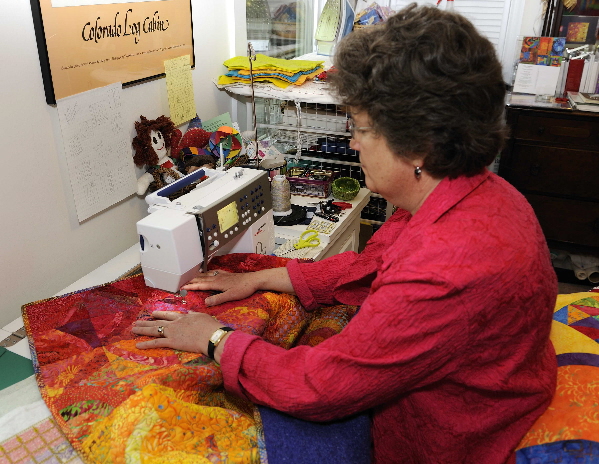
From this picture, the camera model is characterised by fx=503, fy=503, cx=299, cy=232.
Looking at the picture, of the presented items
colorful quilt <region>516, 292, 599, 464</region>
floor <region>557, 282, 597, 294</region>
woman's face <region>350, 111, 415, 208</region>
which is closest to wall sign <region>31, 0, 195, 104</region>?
woman's face <region>350, 111, 415, 208</region>

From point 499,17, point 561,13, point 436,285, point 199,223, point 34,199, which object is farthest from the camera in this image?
point 499,17

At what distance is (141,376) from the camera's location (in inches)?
37.7

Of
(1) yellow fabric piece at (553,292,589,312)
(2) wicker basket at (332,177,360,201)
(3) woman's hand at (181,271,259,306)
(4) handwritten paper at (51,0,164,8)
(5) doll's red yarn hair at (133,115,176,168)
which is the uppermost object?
(4) handwritten paper at (51,0,164,8)

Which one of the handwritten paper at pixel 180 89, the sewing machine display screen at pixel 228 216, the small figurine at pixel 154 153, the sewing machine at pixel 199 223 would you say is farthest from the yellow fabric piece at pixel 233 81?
the sewing machine display screen at pixel 228 216

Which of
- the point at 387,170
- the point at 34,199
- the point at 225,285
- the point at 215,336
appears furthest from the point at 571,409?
the point at 34,199

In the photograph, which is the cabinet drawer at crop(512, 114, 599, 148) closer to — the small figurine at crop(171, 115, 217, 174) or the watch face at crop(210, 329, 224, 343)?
the small figurine at crop(171, 115, 217, 174)

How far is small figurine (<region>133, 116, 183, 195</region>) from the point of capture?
159 centimetres

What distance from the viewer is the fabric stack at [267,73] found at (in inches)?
79.9

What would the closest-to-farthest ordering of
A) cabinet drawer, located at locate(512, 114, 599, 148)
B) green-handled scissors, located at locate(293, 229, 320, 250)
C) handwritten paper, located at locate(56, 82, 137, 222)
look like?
handwritten paper, located at locate(56, 82, 137, 222)
green-handled scissors, located at locate(293, 229, 320, 250)
cabinet drawer, located at locate(512, 114, 599, 148)

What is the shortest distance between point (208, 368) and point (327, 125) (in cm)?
136

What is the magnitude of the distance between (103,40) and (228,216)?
2.08 feet

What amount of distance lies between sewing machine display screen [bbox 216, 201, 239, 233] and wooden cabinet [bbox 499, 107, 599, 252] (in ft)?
6.14

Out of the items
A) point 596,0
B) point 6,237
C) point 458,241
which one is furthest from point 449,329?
point 596,0

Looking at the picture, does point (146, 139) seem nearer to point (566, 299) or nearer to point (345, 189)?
point (345, 189)
